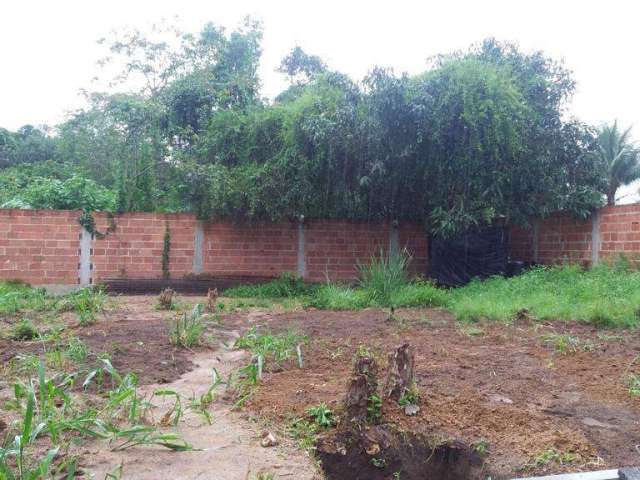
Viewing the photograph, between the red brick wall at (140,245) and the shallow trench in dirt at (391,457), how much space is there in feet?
27.2

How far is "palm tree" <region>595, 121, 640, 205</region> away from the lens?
21.7 meters

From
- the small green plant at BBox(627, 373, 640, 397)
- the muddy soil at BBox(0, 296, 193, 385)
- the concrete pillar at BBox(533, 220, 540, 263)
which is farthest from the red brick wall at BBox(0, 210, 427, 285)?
the small green plant at BBox(627, 373, 640, 397)

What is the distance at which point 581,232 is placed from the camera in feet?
33.0

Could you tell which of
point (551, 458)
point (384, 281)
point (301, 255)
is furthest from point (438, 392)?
point (301, 255)

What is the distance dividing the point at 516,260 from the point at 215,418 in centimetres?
962

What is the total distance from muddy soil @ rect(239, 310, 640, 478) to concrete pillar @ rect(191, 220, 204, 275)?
5.19m

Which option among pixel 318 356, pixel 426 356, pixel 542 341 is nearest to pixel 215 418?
pixel 318 356

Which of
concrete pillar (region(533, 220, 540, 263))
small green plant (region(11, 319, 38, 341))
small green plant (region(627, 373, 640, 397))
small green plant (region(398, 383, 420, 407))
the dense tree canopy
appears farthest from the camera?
concrete pillar (region(533, 220, 540, 263))

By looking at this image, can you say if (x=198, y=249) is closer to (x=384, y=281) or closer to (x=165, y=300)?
(x=165, y=300)

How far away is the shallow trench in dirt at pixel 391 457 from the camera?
9.57 feet

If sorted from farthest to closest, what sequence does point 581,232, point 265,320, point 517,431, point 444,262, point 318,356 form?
point 444,262, point 581,232, point 265,320, point 318,356, point 517,431

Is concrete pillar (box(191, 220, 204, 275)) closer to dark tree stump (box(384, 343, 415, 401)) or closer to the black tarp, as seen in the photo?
the black tarp

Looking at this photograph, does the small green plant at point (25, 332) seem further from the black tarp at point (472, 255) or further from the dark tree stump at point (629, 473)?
the black tarp at point (472, 255)

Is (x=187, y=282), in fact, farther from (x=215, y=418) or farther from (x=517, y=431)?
(x=517, y=431)
